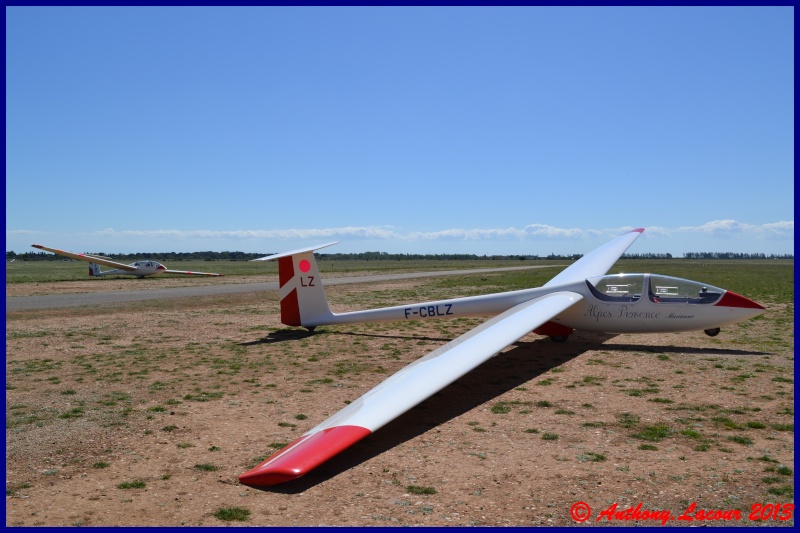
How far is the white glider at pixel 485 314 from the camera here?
19.1 ft

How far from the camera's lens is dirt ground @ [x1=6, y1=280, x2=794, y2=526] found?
5.27 meters

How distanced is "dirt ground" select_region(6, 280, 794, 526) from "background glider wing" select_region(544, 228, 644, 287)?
9.64ft

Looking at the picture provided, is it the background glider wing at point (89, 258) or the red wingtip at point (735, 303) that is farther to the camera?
the background glider wing at point (89, 258)

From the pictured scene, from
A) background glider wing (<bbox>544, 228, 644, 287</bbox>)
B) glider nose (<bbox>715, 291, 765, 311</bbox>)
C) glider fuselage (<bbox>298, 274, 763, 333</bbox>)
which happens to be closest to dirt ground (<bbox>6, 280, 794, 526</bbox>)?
glider fuselage (<bbox>298, 274, 763, 333</bbox>)

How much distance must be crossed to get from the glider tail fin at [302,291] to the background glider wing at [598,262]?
597 cm

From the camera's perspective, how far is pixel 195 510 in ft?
17.2

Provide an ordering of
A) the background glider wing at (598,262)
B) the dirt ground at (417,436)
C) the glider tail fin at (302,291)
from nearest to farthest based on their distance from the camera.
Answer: the dirt ground at (417,436)
the glider tail fin at (302,291)
the background glider wing at (598,262)

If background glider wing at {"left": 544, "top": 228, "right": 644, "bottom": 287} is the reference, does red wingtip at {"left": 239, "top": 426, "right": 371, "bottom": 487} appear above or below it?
below

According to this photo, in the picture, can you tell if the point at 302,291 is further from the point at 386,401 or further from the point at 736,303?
the point at 736,303

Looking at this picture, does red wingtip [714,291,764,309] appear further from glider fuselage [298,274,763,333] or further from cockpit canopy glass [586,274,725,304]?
cockpit canopy glass [586,274,725,304]

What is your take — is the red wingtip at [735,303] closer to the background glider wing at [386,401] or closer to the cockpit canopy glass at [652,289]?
the cockpit canopy glass at [652,289]

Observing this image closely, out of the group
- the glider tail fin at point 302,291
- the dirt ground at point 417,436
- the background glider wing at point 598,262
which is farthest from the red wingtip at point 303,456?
the glider tail fin at point 302,291

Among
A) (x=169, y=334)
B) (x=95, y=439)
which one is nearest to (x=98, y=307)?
(x=169, y=334)

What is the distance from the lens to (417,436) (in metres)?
7.24
